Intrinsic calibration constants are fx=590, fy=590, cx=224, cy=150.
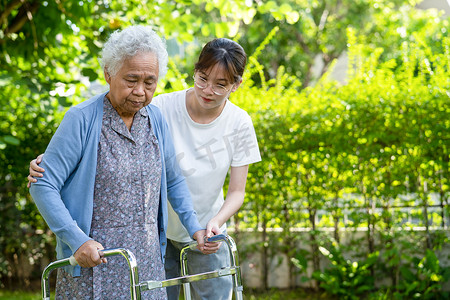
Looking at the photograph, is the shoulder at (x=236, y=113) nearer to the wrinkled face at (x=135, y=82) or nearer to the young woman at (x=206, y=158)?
the young woman at (x=206, y=158)

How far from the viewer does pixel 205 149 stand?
8.26 ft

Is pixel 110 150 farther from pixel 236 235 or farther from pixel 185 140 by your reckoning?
pixel 236 235

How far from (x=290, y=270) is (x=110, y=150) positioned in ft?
13.7

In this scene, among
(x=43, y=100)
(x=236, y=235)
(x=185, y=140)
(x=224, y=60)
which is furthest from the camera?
(x=236, y=235)

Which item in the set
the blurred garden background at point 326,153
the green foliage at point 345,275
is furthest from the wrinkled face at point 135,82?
the green foliage at point 345,275

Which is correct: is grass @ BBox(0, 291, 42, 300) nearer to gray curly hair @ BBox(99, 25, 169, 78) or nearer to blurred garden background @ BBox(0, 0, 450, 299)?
blurred garden background @ BBox(0, 0, 450, 299)

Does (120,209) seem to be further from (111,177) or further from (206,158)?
(206,158)

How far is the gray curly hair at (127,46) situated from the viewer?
1937 mm

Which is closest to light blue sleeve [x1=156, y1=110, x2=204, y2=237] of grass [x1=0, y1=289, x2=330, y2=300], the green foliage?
the green foliage

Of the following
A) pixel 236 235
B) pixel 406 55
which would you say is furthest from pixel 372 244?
pixel 406 55

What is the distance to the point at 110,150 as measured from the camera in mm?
1978

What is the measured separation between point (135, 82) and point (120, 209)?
1.41ft

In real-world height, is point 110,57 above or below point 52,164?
above

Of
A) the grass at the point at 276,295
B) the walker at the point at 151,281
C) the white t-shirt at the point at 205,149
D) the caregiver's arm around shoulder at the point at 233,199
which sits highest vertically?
the white t-shirt at the point at 205,149
